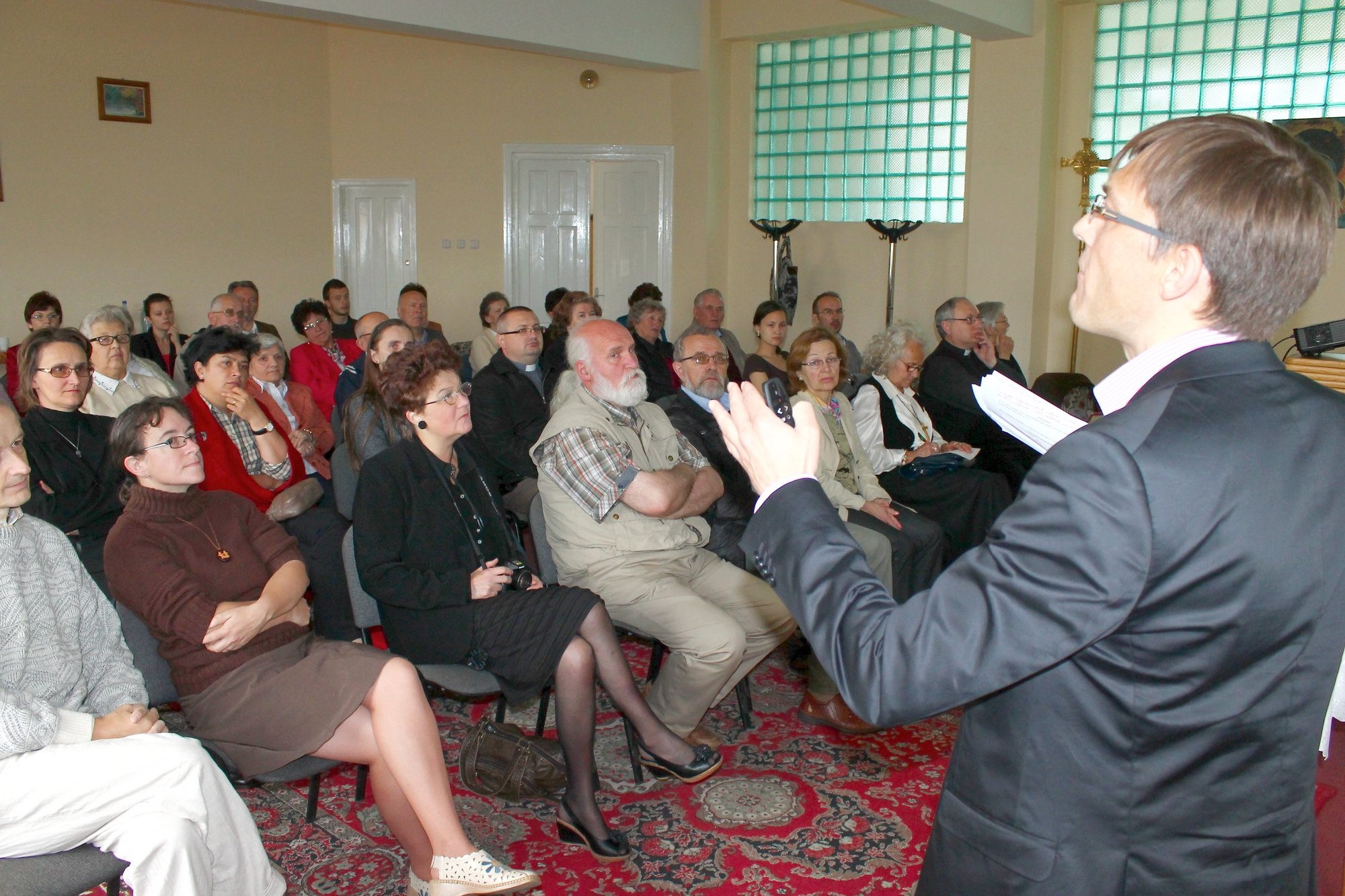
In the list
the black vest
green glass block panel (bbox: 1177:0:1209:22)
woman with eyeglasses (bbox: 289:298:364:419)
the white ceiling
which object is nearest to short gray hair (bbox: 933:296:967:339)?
the black vest

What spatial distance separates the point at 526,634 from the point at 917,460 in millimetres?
2346

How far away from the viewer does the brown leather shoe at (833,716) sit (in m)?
3.26

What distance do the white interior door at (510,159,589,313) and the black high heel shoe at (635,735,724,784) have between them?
7.18 metres

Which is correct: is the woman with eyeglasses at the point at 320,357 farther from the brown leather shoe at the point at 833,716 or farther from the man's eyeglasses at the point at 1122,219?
the man's eyeglasses at the point at 1122,219

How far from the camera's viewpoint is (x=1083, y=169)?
6859 mm

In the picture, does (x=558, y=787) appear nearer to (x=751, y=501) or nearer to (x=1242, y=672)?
(x=751, y=501)

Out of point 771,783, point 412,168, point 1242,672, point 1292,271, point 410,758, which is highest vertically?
point 412,168

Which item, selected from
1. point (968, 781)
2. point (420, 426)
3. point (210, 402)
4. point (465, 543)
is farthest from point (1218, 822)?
point (210, 402)

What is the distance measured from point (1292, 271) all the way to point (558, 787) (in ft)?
7.42

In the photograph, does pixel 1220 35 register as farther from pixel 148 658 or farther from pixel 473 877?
pixel 148 658

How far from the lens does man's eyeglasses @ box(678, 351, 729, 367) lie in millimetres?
3922

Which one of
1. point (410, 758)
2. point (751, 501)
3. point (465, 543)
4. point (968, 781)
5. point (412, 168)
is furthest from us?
point (412, 168)

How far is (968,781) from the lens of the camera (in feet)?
3.40

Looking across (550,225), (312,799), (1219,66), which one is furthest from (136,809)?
(550,225)
